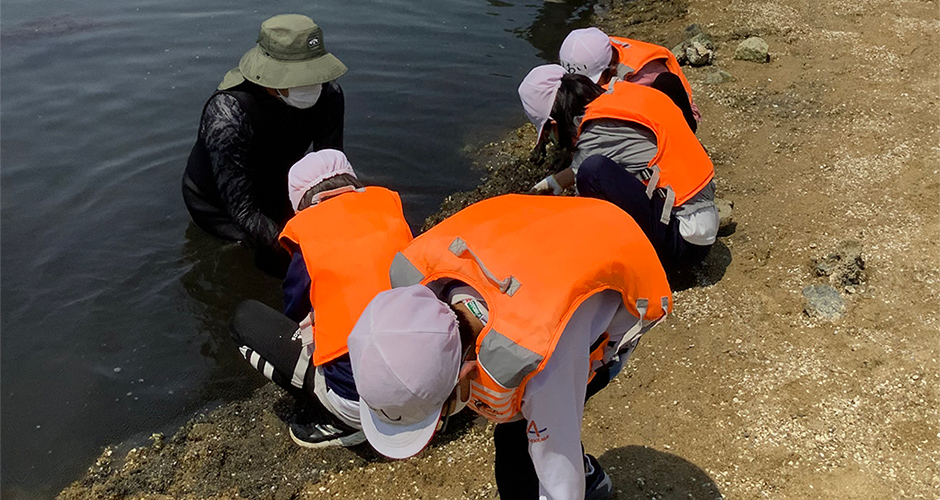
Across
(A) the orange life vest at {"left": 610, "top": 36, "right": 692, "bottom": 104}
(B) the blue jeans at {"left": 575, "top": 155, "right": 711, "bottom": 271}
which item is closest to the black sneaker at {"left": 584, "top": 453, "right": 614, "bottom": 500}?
(B) the blue jeans at {"left": 575, "top": 155, "right": 711, "bottom": 271}

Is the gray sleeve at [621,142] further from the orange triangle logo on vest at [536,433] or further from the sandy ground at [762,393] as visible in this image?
the orange triangle logo on vest at [536,433]

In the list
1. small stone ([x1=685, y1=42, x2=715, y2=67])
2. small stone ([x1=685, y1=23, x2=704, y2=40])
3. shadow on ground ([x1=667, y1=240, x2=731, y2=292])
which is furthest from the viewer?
small stone ([x1=685, y1=23, x2=704, y2=40])

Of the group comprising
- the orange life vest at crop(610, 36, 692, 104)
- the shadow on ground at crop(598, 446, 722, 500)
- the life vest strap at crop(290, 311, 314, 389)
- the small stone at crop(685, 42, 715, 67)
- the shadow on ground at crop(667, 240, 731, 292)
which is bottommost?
the shadow on ground at crop(598, 446, 722, 500)

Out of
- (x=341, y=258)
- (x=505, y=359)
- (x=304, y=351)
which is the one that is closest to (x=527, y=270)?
(x=505, y=359)

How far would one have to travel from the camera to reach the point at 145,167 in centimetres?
561

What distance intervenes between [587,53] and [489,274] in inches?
109

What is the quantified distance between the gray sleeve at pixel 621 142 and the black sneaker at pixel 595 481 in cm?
166

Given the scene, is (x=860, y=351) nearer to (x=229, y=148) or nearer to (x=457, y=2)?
(x=229, y=148)

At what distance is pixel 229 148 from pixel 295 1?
5492mm

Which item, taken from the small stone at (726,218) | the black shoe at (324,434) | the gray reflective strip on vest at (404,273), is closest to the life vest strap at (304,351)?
the black shoe at (324,434)

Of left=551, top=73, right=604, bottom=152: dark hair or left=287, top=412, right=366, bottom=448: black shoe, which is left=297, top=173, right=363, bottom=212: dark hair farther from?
left=551, top=73, right=604, bottom=152: dark hair

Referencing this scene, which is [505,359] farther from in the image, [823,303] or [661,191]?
[823,303]

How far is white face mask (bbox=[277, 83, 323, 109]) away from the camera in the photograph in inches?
145

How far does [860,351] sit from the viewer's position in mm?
3330
